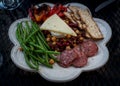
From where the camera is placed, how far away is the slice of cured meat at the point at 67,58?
124cm

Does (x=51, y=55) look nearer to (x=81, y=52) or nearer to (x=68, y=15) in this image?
(x=81, y=52)

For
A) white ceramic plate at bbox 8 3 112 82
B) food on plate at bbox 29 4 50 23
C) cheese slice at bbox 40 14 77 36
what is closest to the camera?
white ceramic plate at bbox 8 3 112 82

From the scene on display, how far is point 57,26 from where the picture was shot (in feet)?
4.69

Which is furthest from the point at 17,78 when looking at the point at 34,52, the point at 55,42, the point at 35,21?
the point at 35,21

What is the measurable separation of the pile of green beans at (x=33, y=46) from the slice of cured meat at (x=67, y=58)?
0.03 m

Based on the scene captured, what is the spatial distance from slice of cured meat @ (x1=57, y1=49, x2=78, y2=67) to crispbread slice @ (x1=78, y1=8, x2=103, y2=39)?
0.20 meters

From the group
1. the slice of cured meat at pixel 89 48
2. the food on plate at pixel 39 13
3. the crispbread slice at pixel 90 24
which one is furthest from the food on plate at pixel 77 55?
the food on plate at pixel 39 13

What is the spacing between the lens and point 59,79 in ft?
3.93

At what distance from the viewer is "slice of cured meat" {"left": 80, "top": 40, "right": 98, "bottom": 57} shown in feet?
4.29

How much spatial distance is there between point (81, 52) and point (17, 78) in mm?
278

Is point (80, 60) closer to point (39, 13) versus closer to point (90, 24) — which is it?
point (90, 24)

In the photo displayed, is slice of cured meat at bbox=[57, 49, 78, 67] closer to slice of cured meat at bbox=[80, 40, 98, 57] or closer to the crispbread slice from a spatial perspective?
slice of cured meat at bbox=[80, 40, 98, 57]

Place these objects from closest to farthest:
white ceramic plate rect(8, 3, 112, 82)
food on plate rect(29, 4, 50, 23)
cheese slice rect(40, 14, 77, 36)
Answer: white ceramic plate rect(8, 3, 112, 82) → cheese slice rect(40, 14, 77, 36) → food on plate rect(29, 4, 50, 23)

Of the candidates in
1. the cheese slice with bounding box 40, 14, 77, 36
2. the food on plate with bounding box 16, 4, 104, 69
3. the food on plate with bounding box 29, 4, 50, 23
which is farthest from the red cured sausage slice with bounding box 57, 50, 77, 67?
the food on plate with bounding box 29, 4, 50, 23
